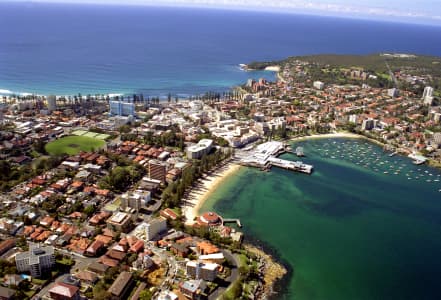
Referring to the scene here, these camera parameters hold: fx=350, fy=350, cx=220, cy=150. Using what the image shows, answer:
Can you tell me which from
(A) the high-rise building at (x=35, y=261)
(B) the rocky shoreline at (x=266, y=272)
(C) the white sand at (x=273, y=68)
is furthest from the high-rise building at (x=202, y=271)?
(C) the white sand at (x=273, y=68)

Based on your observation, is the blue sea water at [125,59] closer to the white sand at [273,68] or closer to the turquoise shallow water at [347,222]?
the white sand at [273,68]

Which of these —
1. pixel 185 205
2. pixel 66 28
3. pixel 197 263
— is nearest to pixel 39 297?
pixel 197 263

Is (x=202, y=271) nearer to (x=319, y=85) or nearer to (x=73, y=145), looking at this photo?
(x=73, y=145)

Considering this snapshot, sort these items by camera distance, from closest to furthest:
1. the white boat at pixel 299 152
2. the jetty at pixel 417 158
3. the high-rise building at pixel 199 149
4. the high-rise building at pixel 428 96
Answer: the high-rise building at pixel 199 149, the white boat at pixel 299 152, the jetty at pixel 417 158, the high-rise building at pixel 428 96

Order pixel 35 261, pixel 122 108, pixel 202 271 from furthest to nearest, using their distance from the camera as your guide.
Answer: pixel 122 108 < pixel 202 271 < pixel 35 261

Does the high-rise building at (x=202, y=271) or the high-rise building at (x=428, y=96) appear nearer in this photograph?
the high-rise building at (x=202, y=271)

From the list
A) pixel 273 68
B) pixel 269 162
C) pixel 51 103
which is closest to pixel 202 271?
pixel 269 162

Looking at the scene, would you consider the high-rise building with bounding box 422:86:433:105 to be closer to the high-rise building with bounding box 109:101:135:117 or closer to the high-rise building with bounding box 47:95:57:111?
the high-rise building with bounding box 109:101:135:117
